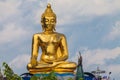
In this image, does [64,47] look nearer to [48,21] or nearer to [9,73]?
[48,21]

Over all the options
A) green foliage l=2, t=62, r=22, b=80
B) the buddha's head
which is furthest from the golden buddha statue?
green foliage l=2, t=62, r=22, b=80

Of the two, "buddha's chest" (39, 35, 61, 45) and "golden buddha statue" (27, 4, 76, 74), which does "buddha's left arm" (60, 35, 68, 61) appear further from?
"buddha's chest" (39, 35, 61, 45)

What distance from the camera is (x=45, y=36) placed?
21.0 m

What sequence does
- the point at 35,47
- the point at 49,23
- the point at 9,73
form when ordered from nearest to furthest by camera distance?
the point at 9,73 < the point at 49,23 < the point at 35,47

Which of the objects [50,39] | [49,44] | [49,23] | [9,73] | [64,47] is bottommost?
[9,73]

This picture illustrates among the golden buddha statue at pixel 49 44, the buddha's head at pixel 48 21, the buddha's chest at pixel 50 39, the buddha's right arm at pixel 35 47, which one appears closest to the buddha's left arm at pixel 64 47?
the golden buddha statue at pixel 49 44

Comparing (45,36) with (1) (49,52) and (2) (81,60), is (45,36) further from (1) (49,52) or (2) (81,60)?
(2) (81,60)

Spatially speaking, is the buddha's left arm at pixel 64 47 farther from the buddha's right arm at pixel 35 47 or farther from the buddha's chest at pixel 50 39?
the buddha's right arm at pixel 35 47

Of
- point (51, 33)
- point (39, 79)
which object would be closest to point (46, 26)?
point (51, 33)

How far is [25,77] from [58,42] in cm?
188

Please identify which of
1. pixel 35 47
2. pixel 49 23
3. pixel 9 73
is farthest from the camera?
pixel 35 47

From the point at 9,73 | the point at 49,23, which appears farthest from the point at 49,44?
the point at 9,73

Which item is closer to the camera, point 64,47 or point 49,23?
point 49,23

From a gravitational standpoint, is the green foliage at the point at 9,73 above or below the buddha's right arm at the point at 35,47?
below
